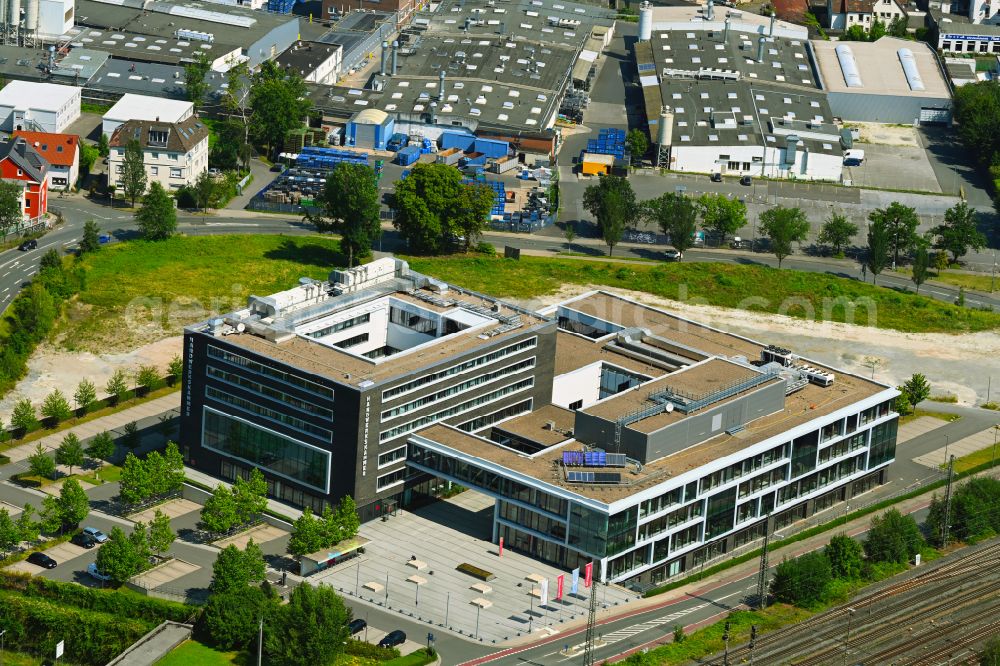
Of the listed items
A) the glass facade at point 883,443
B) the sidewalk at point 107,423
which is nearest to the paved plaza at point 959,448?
the glass facade at point 883,443

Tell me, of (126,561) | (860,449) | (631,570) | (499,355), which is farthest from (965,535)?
(126,561)

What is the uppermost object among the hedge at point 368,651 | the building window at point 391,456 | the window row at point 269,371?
the window row at point 269,371

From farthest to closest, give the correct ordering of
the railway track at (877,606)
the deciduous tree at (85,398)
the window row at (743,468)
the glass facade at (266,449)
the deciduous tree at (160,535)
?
the deciduous tree at (85,398)
the glass facade at (266,449)
the window row at (743,468)
the deciduous tree at (160,535)
the railway track at (877,606)

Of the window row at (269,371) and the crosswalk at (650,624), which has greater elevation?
the window row at (269,371)

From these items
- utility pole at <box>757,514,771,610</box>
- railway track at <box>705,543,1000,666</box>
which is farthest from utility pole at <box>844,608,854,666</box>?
utility pole at <box>757,514,771,610</box>

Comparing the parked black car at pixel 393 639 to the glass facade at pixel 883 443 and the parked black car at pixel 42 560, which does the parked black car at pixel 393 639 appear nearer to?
the parked black car at pixel 42 560

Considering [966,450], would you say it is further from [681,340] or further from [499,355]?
[499,355]

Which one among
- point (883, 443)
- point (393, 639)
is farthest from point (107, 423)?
point (883, 443)

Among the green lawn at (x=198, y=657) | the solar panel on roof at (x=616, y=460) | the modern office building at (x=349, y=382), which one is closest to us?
the green lawn at (x=198, y=657)
